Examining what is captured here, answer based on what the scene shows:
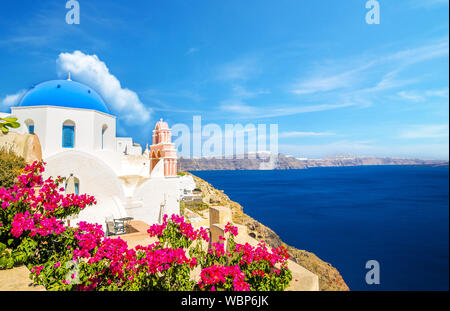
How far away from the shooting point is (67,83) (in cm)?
1466

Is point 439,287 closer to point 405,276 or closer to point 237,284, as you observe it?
point 405,276

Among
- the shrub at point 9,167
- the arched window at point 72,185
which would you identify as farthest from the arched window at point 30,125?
the shrub at point 9,167

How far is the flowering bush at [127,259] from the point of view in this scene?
3.38m

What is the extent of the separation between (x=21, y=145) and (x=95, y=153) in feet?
17.1

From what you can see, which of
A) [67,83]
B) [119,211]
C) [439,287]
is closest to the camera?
[119,211]

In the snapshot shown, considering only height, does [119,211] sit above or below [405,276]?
above

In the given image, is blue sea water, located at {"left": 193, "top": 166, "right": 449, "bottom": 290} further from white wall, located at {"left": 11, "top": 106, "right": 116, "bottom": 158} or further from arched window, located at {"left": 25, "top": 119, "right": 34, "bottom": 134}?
arched window, located at {"left": 25, "top": 119, "right": 34, "bottom": 134}

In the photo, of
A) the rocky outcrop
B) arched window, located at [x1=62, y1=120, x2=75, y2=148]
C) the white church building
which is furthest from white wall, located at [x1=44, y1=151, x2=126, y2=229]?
arched window, located at [x1=62, y1=120, x2=75, y2=148]

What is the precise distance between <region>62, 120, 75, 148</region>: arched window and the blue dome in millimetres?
947

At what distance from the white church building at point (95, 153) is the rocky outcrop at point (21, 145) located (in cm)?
174

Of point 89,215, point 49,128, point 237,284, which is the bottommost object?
point 89,215

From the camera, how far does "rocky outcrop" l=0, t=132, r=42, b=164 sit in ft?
27.5
